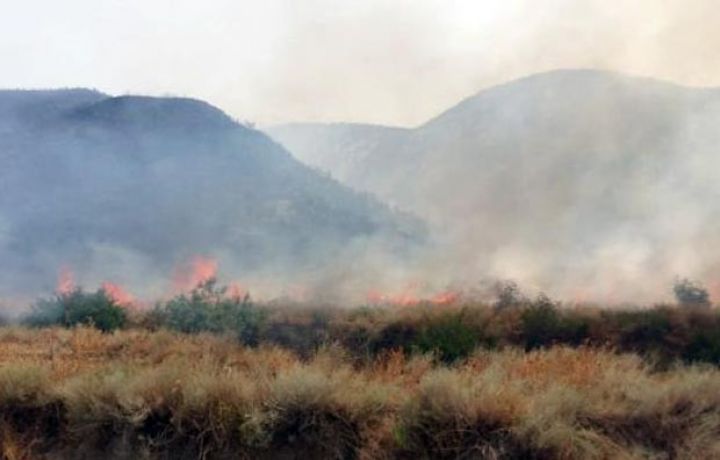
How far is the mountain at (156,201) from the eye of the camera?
6328cm

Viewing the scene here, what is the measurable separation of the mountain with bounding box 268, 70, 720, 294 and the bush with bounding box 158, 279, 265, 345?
2693cm

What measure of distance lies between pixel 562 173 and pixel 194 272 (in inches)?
1337

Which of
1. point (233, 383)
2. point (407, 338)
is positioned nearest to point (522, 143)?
point (407, 338)

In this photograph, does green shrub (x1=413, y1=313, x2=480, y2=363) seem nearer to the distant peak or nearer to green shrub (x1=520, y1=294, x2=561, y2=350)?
green shrub (x1=520, y1=294, x2=561, y2=350)

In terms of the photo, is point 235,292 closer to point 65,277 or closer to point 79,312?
point 79,312

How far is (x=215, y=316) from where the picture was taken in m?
24.7

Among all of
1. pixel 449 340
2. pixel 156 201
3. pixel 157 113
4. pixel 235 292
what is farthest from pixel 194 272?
pixel 449 340

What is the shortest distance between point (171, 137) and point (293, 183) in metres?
15.0

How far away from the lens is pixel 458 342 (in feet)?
60.7

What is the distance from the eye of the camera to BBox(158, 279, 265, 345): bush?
24297 millimetres

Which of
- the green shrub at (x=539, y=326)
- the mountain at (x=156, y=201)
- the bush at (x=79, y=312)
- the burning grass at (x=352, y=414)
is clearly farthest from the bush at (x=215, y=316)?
the mountain at (x=156, y=201)

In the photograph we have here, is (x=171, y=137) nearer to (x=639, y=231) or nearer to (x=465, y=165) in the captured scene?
(x=465, y=165)

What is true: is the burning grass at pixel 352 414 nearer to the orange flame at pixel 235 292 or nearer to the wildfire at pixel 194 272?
the orange flame at pixel 235 292

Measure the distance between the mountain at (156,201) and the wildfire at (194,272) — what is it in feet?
3.54
